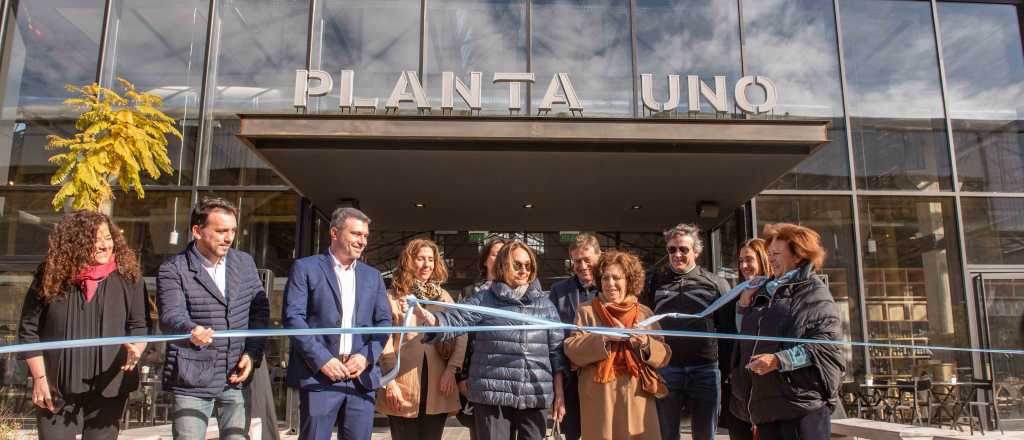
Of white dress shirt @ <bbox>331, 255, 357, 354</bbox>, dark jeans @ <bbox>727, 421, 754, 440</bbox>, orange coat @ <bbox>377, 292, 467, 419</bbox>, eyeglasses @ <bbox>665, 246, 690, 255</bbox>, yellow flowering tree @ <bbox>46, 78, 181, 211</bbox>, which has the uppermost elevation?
yellow flowering tree @ <bbox>46, 78, 181, 211</bbox>

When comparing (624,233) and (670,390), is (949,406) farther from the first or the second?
(670,390)

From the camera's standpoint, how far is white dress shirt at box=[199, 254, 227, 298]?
12.4 ft

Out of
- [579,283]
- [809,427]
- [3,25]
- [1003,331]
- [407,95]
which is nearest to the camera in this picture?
[809,427]

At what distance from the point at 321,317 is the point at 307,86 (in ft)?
12.9

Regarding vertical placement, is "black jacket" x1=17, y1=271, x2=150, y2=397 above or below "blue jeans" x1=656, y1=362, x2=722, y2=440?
above

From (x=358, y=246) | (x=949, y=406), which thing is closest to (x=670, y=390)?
(x=358, y=246)

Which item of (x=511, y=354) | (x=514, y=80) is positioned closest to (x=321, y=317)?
(x=511, y=354)

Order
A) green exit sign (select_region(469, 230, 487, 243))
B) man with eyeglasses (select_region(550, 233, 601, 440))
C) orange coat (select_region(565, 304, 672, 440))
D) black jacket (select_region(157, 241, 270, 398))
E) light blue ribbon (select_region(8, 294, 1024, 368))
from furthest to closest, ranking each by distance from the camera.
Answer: green exit sign (select_region(469, 230, 487, 243))
man with eyeglasses (select_region(550, 233, 601, 440))
orange coat (select_region(565, 304, 672, 440))
black jacket (select_region(157, 241, 270, 398))
light blue ribbon (select_region(8, 294, 1024, 368))

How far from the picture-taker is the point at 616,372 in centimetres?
402

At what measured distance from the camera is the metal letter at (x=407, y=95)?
22.6 feet

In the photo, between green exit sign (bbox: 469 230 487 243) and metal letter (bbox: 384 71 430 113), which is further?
green exit sign (bbox: 469 230 487 243)

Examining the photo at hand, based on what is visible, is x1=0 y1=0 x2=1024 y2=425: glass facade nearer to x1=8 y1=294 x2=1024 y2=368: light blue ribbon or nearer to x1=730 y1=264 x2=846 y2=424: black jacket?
x1=8 y1=294 x2=1024 y2=368: light blue ribbon

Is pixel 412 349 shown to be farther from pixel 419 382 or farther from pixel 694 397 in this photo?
pixel 694 397

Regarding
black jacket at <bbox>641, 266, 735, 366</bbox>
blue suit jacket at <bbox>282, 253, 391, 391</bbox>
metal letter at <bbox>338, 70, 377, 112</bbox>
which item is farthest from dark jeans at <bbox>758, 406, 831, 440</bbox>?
metal letter at <bbox>338, 70, 377, 112</bbox>
